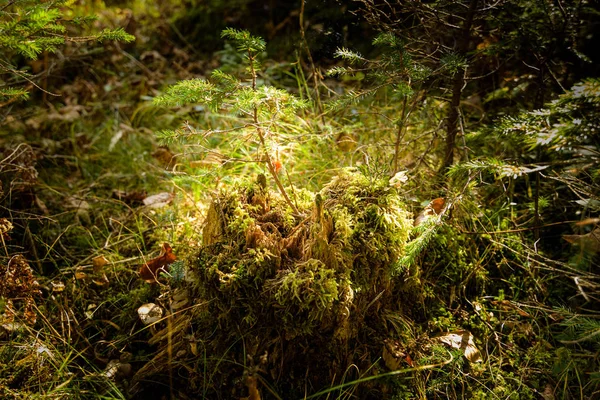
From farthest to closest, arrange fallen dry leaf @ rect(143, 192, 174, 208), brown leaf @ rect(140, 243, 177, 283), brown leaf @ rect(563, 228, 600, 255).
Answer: fallen dry leaf @ rect(143, 192, 174, 208)
brown leaf @ rect(140, 243, 177, 283)
brown leaf @ rect(563, 228, 600, 255)

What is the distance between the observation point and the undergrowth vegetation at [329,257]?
72.2 inches

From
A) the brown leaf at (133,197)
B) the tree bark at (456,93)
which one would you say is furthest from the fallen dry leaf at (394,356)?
the brown leaf at (133,197)

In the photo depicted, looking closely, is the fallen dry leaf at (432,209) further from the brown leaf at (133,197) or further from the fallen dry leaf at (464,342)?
the brown leaf at (133,197)

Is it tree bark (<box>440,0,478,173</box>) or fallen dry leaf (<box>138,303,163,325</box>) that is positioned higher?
tree bark (<box>440,0,478,173</box>)

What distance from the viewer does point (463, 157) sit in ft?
8.73

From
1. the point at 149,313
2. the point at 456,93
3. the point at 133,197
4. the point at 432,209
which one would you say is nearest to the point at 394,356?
the point at 432,209

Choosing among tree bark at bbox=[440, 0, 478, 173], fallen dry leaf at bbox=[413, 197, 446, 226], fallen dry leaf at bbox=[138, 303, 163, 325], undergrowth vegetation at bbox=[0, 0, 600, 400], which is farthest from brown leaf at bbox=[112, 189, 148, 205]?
tree bark at bbox=[440, 0, 478, 173]

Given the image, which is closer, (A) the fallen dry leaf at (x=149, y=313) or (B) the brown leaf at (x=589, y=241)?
(B) the brown leaf at (x=589, y=241)

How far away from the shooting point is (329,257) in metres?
1.83

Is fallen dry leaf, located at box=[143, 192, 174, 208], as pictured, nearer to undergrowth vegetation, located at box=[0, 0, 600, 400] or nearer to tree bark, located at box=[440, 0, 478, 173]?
undergrowth vegetation, located at box=[0, 0, 600, 400]

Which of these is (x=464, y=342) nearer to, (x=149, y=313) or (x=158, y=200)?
(x=149, y=313)

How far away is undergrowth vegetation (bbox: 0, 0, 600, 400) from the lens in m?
1.83

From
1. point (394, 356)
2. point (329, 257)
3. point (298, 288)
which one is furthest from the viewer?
point (394, 356)

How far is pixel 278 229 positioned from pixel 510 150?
1732 millimetres
